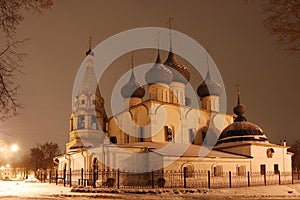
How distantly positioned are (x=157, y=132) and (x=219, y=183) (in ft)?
31.3

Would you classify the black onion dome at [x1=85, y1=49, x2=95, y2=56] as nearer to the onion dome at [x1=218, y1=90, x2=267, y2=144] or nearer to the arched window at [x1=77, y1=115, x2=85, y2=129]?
the arched window at [x1=77, y1=115, x2=85, y2=129]

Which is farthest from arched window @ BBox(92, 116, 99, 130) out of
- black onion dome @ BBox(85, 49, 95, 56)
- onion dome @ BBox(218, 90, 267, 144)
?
onion dome @ BBox(218, 90, 267, 144)

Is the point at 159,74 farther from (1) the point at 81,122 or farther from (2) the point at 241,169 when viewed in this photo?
(2) the point at 241,169

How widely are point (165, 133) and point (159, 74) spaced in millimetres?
6059

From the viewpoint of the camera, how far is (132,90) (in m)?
37.2

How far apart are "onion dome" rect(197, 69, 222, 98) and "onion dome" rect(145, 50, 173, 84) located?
613 centimetres

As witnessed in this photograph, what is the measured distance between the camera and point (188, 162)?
25391 millimetres

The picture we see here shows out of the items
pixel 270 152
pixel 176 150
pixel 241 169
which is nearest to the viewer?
pixel 176 150

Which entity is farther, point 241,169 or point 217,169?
point 241,169

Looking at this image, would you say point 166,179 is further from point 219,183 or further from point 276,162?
point 276,162

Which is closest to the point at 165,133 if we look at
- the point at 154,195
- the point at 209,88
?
the point at 209,88

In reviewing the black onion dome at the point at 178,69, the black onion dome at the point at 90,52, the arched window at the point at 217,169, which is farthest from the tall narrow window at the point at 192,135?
the black onion dome at the point at 90,52

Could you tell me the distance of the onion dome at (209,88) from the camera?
3916 centimetres

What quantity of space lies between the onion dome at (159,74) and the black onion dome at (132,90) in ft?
9.51
